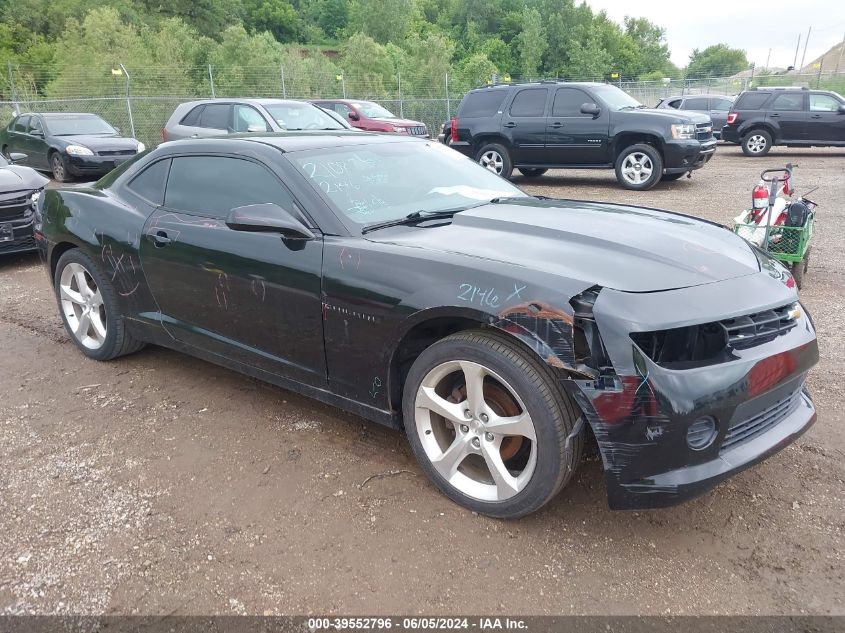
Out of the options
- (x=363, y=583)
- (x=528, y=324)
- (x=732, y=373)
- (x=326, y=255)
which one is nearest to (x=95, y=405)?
(x=326, y=255)

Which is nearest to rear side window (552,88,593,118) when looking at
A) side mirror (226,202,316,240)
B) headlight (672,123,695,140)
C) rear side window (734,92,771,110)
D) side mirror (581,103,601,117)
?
side mirror (581,103,601,117)

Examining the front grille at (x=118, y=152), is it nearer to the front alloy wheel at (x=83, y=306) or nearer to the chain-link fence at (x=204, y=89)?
the chain-link fence at (x=204, y=89)

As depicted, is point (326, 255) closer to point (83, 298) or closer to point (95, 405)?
point (95, 405)

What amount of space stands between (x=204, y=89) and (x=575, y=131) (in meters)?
18.3

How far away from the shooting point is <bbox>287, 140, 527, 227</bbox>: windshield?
326 cm

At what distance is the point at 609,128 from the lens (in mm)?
11664

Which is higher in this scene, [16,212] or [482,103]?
[482,103]

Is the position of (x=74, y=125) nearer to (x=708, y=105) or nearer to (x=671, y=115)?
(x=671, y=115)

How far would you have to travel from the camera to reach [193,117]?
11719 mm

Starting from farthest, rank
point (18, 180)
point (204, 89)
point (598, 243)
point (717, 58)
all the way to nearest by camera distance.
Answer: point (717, 58)
point (204, 89)
point (18, 180)
point (598, 243)

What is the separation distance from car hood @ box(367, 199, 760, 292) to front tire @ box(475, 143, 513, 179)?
946cm

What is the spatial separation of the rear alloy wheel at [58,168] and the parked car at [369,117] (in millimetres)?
6060

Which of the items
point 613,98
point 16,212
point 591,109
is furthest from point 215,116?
point 613,98

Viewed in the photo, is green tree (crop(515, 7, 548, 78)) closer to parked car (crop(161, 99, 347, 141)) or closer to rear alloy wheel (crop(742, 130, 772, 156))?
rear alloy wheel (crop(742, 130, 772, 156))
